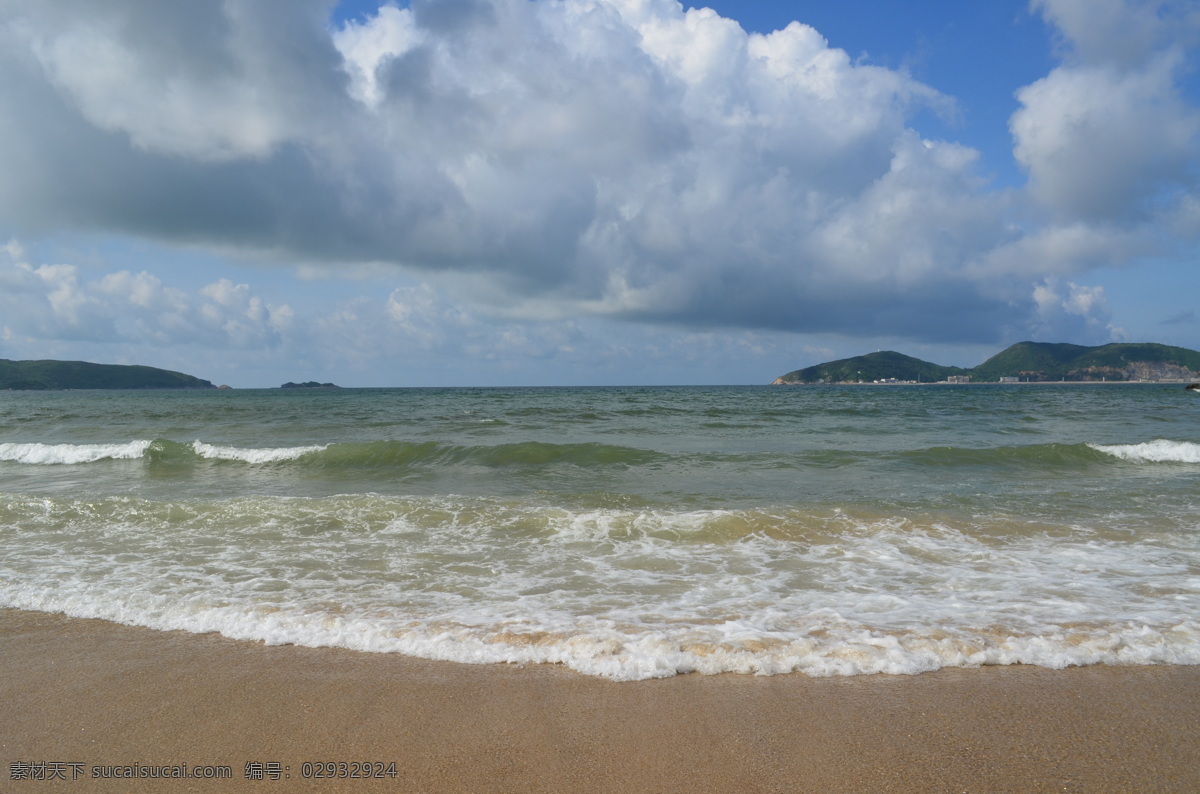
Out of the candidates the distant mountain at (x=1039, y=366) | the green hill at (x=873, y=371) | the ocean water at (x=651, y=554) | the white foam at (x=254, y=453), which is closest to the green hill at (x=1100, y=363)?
the distant mountain at (x=1039, y=366)

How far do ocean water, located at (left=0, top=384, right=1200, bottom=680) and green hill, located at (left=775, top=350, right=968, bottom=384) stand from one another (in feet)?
482

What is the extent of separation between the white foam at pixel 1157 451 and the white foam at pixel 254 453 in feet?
74.3

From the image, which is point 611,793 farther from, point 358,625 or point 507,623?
point 358,625

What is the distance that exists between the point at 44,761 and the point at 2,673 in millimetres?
1657

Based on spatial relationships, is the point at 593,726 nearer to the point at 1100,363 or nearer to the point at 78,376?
the point at 1100,363

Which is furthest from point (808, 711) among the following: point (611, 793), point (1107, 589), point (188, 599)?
point (188, 599)

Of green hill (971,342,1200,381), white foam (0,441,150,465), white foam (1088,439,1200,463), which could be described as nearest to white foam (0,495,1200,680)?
white foam (0,441,150,465)

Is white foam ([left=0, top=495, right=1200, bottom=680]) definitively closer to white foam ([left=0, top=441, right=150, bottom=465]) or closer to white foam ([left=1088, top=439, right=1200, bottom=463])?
white foam ([left=0, top=441, right=150, bottom=465])

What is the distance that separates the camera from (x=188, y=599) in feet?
18.7

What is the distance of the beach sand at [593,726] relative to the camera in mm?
3031

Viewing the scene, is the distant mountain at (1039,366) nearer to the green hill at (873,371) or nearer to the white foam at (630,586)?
the green hill at (873,371)

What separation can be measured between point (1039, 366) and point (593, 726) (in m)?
181

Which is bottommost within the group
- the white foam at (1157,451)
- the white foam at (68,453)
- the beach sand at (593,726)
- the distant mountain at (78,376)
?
the white foam at (68,453)

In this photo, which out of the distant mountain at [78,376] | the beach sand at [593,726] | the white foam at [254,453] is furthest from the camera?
the distant mountain at [78,376]
